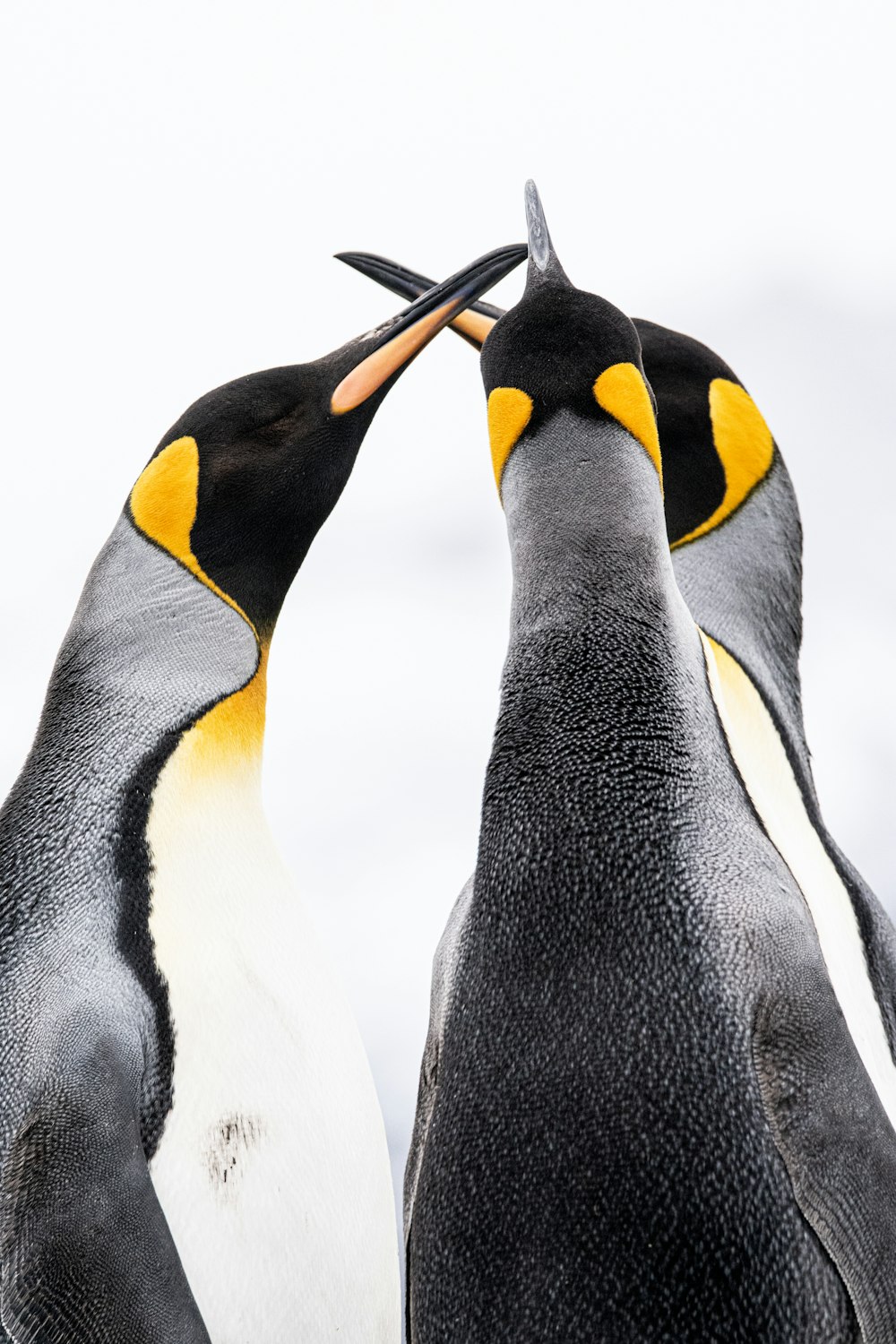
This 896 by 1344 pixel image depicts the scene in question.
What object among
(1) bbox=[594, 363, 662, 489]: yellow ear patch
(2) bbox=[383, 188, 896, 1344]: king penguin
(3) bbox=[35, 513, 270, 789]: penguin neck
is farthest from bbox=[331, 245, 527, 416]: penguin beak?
(2) bbox=[383, 188, 896, 1344]: king penguin

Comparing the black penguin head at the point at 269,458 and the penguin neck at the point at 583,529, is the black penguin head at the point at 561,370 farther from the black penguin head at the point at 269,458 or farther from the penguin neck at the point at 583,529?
the black penguin head at the point at 269,458

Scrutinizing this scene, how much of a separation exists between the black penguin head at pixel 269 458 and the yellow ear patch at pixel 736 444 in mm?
624

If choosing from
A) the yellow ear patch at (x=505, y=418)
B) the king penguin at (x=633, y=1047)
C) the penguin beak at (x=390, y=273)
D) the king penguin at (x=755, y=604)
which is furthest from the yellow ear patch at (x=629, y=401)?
the penguin beak at (x=390, y=273)

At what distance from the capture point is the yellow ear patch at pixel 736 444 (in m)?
2.95

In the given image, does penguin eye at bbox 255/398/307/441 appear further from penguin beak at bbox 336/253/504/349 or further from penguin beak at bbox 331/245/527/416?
penguin beak at bbox 336/253/504/349

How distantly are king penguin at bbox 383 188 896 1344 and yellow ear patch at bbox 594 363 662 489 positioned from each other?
0.74ft

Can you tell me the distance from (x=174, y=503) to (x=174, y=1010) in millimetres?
1243

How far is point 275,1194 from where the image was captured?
6.79 feet

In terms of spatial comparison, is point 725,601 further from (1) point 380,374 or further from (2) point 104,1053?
(2) point 104,1053

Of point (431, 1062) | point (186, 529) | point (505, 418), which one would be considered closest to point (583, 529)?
point (505, 418)

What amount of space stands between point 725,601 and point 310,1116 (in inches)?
53.0

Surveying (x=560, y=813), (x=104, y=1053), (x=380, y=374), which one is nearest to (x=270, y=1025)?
(x=104, y=1053)

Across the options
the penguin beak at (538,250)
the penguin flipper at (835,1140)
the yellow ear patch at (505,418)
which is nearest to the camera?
the penguin flipper at (835,1140)

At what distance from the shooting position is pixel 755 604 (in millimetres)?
2754
